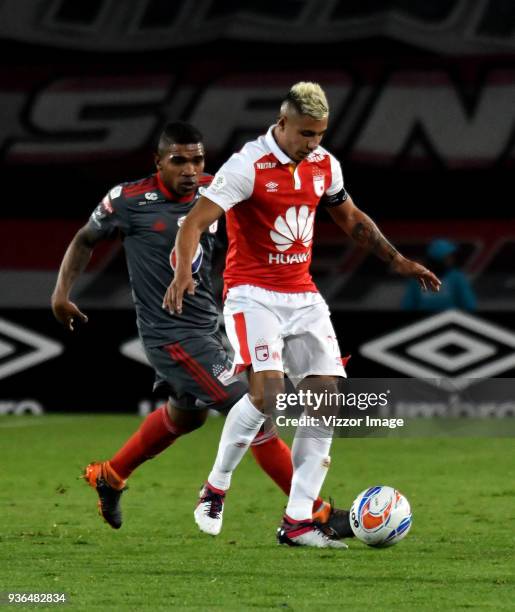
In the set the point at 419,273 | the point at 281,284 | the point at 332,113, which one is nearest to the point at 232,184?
the point at 281,284

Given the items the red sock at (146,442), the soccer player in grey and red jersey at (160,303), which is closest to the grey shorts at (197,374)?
the soccer player in grey and red jersey at (160,303)

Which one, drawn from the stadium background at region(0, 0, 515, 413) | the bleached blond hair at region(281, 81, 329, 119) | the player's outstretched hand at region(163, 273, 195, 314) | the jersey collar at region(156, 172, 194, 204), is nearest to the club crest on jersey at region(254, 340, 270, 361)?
the player's outstretched hand at region(163, 273, 195, 314)

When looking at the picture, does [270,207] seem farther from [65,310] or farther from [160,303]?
[65,310]

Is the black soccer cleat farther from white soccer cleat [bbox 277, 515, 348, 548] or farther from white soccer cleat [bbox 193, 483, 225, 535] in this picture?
white soccer cleat [bbox 277, 515, 348, 548]

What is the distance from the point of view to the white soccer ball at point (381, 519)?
233 inches

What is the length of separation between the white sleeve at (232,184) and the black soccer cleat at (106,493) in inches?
57.6

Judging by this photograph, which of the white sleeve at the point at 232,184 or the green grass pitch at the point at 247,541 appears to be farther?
the white sleeve at the point at 232,184

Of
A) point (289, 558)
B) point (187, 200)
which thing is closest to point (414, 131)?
point (187, 200)

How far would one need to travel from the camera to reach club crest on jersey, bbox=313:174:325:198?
620 centimetres

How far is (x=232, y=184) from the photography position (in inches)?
235

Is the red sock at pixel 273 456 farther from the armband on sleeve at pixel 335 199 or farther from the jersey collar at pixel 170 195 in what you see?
the jersey collar at pixel 170 195

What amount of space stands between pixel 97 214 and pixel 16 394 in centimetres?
589

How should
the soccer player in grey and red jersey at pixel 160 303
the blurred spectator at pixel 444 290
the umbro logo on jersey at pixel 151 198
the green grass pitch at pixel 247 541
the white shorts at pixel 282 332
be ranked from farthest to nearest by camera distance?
the blurred spectator at pixel 444 290
the umbro logo on jersey at pixel 151 198
the soccer player in grey and red jersey at pixel 160 303
the white shorts at pixel 282 332
the green grass pitch at pixel 247 541

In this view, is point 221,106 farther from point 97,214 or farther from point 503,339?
point 97,214
